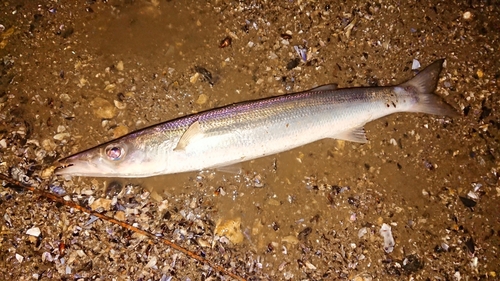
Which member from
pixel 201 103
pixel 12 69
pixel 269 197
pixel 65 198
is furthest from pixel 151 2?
pixel 269 197

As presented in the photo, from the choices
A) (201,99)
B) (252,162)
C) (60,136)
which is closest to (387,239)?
(252,162)

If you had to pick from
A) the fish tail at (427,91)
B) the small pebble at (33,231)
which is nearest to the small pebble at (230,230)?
the small pebble at (33,231)

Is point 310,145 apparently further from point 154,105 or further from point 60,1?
point 60,1

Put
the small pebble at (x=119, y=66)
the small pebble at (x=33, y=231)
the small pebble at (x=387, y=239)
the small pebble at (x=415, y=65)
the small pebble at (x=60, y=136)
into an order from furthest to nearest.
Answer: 1. the small pebble at (x=415, y=65)
2. the small pebble at (x=387, y=239)
3. the small pebble at (x=119, y=66)
4. the small pebble at (x=60, y=136)
5. the small pebble at (x=33, y=231)

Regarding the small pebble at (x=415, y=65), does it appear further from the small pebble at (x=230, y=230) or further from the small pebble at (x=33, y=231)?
the small pebble at (x=33, y=231)

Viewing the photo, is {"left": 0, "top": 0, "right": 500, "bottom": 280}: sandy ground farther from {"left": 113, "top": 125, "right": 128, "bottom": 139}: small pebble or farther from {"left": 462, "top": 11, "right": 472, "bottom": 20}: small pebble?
{"left": 462, "top": 11, "right": 472, "bottom": 20}: small pebble

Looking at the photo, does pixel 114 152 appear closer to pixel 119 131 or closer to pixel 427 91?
pixel 119 131
